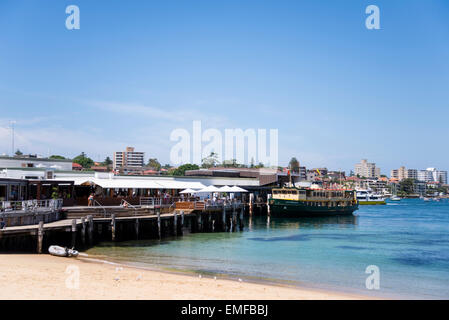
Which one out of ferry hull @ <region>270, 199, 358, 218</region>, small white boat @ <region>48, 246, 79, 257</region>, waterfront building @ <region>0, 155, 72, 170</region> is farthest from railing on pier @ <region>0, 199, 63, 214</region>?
ferry hull @ <region>270, 199, 358, 218</region>

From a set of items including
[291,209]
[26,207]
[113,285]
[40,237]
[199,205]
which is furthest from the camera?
[291,209]

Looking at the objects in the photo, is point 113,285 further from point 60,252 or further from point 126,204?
point 126,204

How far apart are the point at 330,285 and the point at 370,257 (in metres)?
9.49

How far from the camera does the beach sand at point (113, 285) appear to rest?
13.3m

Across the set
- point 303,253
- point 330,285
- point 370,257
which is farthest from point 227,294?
point 370,257

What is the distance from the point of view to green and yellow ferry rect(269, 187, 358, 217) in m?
58.8

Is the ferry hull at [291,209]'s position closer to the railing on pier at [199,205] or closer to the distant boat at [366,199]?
the railing on pier at [199,205]

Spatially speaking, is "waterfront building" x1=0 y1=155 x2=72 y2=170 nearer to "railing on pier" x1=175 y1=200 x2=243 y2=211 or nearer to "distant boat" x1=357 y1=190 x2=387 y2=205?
"railing on pier" x1=175 y1=200 x2=243 y2=211

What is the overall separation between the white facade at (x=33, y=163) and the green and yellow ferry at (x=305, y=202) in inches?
1155

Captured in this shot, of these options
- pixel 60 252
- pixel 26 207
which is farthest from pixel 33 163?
pixel 60 252

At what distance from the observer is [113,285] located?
1470cm

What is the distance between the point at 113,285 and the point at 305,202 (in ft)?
159

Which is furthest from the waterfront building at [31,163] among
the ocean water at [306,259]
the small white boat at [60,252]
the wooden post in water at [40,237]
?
the small white boat at [60,252]

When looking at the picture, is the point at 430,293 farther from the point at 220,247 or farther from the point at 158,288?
the point at 220,247
